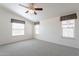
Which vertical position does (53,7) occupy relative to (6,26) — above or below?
above

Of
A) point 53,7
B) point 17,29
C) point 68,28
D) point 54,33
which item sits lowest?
point 54,33

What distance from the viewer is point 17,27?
749 cm

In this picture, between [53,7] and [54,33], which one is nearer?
[53,7]

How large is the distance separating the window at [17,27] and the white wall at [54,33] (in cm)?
190

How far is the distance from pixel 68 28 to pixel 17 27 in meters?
4.45

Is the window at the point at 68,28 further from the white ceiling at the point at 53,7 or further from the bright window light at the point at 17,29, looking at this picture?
the bright window light at the point at 17,29

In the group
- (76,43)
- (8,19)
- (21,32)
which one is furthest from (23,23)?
(76,43)

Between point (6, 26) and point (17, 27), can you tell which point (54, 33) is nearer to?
point (17, 27)

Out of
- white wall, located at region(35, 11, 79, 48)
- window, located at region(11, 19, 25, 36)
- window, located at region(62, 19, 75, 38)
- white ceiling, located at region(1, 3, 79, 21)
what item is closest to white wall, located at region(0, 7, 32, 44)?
window, located at region(11, 19, 25, 36)

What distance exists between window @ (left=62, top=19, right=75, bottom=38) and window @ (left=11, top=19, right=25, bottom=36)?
401cm

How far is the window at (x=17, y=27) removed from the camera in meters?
6.96

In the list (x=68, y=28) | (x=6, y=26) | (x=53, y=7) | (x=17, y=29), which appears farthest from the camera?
(x=17, y=29)

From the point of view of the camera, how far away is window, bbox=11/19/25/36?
696 cm

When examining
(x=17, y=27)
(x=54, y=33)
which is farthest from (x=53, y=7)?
(x=17, y=27)
